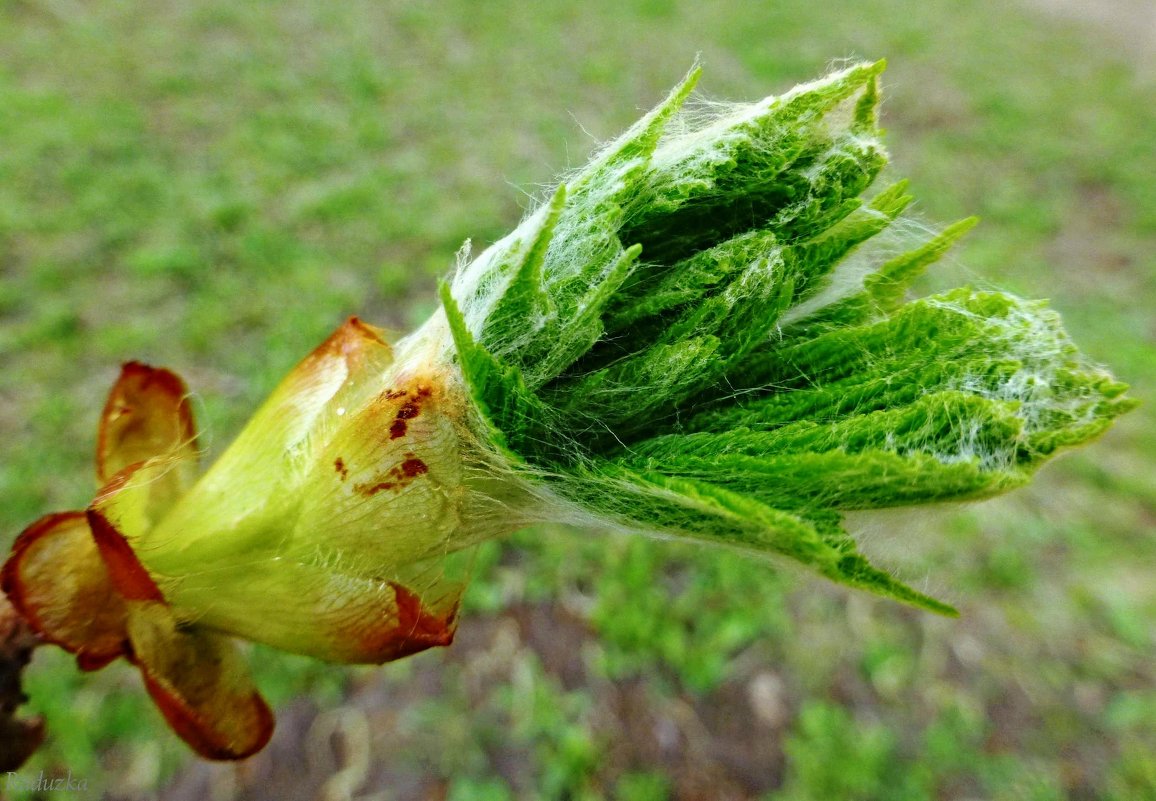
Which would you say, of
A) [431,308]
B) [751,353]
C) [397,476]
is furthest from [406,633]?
[431,308]

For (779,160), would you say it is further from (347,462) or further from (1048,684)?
(1048,684)

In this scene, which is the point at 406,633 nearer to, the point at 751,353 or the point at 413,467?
the point at 413,467

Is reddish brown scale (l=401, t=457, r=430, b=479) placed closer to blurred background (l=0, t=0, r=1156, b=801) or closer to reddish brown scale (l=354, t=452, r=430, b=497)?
reddish brown scale (l=354, t=452, r=430, b=497)

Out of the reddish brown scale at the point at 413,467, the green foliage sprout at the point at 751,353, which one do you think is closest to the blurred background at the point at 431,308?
the green foliage sprout at the point at 751,353

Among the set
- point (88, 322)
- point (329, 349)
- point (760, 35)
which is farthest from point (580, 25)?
point (329, 349)

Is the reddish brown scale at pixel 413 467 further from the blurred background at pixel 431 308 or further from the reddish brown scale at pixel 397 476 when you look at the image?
the blurred background at pixel 431 308

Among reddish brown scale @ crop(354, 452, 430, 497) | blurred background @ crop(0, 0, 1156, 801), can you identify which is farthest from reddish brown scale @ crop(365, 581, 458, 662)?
blurred background @ crop(0, 0, 1156, 801)
